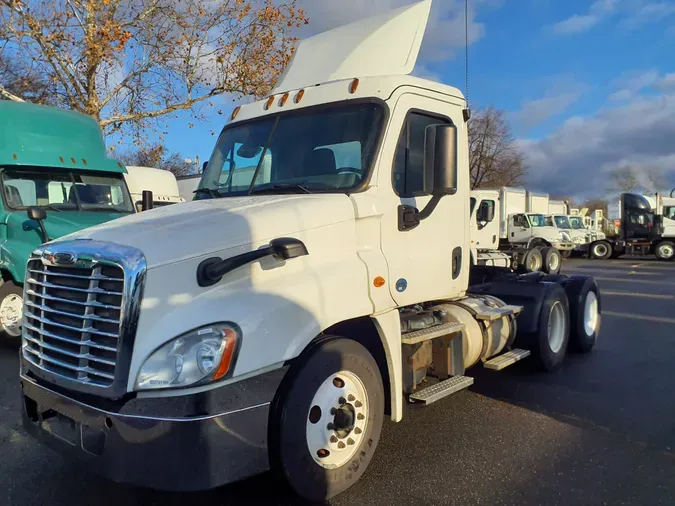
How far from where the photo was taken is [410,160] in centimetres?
412

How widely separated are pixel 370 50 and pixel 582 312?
4.59 metres

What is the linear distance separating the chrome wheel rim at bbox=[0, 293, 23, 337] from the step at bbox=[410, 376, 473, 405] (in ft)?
20.6

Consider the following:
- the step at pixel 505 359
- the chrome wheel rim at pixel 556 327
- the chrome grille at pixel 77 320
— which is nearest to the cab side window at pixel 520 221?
the chrome wheel rim at pixel 556 327

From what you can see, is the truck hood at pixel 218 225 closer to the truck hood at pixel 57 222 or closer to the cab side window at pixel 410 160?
the cab side window at pixel 410 160

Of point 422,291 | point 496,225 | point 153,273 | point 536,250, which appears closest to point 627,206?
point 536,250

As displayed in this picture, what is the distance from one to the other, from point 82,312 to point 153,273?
530 mm

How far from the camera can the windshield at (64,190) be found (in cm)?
821

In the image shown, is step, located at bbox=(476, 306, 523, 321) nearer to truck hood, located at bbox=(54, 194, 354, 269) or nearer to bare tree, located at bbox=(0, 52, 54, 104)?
truck hood, located at bbox=(54, 194, 354, 269)

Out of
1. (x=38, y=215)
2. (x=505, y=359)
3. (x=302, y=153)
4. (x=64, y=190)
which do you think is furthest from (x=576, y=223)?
(x=302, y=153)

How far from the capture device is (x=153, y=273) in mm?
2885

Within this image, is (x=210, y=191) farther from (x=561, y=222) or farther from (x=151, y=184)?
(x=561, y=222)

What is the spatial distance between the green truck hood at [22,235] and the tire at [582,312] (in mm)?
6948

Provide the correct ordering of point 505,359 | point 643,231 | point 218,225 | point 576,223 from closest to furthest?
point 218,225 < point 505,359 < point 643,231 < point 576,223

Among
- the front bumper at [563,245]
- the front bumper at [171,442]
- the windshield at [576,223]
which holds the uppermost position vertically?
the windshield at [576,223]
